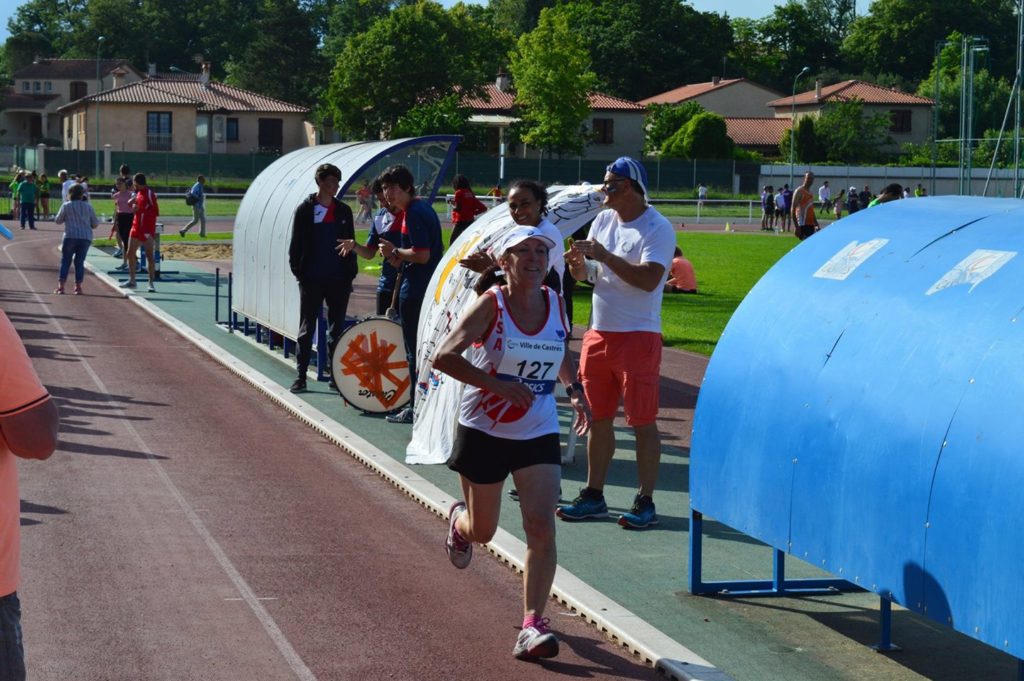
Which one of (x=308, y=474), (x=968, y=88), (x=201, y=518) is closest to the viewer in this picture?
(x=201, y=518)

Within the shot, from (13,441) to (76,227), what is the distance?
21977mm

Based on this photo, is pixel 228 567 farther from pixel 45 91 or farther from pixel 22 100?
pixel 45 91

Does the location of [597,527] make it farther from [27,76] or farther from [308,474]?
[27,76]

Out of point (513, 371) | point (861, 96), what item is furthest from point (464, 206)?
point (861, 96)

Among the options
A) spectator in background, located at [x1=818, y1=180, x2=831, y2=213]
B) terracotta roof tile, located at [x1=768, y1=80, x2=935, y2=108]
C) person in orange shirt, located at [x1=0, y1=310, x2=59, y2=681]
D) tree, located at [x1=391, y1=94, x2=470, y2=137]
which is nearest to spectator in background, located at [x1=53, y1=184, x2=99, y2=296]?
person in orange shirt, located at [x1=0, y1=310, x2=59, y2=681]

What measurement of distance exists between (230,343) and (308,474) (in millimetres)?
8531

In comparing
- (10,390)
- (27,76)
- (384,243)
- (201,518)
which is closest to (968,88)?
(384,243)

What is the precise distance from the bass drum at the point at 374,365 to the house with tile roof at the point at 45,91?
118860 mm

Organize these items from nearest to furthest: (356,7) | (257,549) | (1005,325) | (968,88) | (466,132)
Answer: (1005,325), (257,549), (968,88), (466,132), (356,7)

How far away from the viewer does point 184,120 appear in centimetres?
9569

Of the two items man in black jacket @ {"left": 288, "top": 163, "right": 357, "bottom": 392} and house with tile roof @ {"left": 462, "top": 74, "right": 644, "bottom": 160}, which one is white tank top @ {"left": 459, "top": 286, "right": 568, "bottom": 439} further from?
house with tile roof @ {"left": 462, "top": 74, "right": 644, "bottom": 160}

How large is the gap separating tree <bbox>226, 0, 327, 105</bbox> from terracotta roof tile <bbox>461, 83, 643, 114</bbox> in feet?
77.6

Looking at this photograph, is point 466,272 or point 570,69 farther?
point 570,69

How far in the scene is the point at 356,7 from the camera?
13025 centimetres
